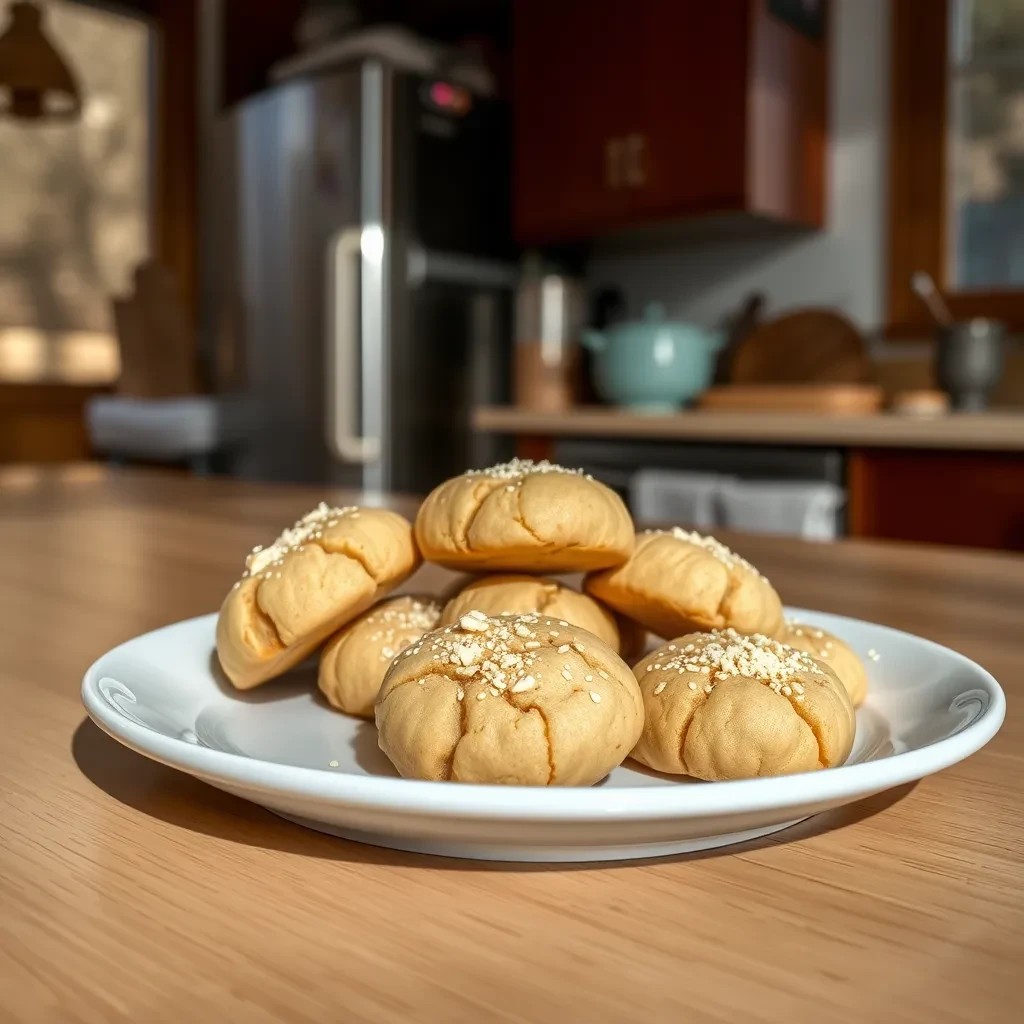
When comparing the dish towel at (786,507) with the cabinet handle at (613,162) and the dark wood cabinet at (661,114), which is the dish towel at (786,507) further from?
the cabinet handle at (613,162)

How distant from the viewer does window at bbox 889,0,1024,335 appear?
261cm

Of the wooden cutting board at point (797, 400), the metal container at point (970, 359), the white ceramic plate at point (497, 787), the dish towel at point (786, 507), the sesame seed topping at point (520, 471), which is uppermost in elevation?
the metal container at point (970, 359)

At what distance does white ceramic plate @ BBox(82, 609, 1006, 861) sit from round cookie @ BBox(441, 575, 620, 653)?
0.24 feet

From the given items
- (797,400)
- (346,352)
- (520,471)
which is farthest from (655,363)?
(520,471)

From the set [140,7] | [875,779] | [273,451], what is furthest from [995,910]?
[140,7]

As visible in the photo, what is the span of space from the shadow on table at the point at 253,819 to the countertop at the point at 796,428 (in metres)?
1.73

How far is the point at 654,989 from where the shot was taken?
0.26 m

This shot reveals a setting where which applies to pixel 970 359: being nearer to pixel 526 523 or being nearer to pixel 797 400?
pixel 797 400

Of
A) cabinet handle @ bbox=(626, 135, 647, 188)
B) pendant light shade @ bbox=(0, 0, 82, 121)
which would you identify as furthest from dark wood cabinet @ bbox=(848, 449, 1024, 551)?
A: pendant light shade @ bbox=(0, 0, 82, 121)

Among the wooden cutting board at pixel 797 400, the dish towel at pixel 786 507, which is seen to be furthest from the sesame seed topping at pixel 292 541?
the wooden cutting board at pixel 797 400

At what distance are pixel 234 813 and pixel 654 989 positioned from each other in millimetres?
176

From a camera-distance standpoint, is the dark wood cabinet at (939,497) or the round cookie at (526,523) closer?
the round cookie at (526,523)

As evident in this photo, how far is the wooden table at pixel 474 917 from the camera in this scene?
0.85 ft

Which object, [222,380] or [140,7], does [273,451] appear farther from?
[140,7]
